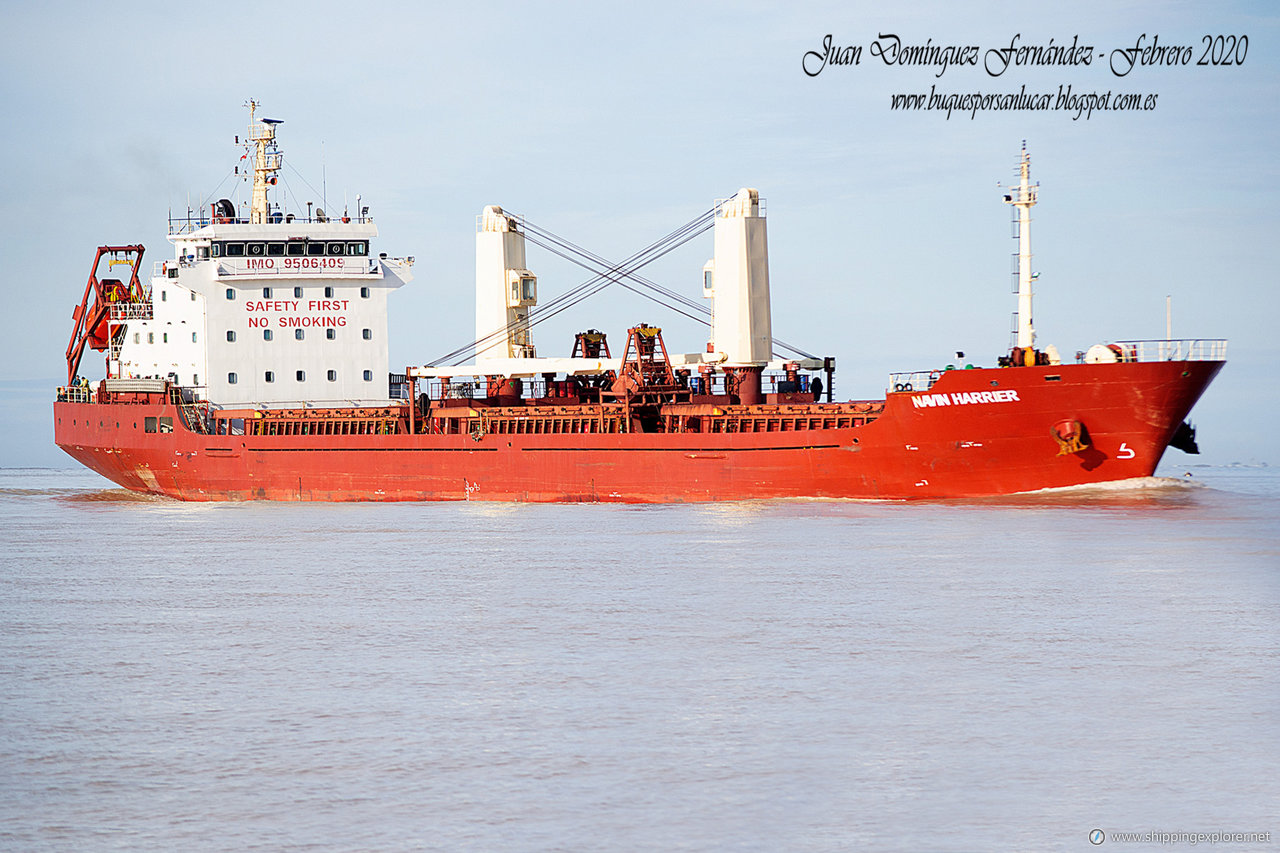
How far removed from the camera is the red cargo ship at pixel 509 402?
96.0ft

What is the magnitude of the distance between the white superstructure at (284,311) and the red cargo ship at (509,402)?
69 mm

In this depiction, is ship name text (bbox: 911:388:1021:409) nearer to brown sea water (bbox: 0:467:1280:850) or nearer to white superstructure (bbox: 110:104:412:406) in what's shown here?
brown sea water (bbox: 0:467:1280:850)

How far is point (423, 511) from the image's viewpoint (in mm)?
34156

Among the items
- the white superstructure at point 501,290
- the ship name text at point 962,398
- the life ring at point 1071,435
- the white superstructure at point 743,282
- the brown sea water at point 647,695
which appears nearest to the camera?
the brown sea water at point 647,695

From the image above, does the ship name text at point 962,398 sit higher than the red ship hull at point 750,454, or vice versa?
the ship name text at point 962,398

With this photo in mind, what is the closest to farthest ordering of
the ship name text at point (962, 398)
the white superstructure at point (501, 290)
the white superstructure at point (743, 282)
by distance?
the ship name text at point (962, 398), the white superstructure at point (743, 282), the white superstructure at point (501, 290)

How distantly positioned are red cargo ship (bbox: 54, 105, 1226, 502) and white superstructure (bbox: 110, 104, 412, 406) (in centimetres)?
7

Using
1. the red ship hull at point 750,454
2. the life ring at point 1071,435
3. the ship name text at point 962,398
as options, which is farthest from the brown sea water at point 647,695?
the ship name text at point 962,398

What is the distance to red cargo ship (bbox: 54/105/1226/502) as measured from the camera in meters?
29.3

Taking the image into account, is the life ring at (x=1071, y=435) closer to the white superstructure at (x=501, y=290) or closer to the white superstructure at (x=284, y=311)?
the white superstructure at (x=501, y=290)

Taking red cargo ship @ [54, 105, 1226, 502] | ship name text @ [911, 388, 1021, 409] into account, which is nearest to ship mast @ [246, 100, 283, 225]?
red cargo ship @ [54, 105, 1226, 502]

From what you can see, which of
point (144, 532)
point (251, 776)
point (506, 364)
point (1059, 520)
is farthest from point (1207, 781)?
point (506, 364)

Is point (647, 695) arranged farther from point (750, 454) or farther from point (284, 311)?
point (284, 311)

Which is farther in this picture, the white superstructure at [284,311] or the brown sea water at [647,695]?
the white superstructure at [284,311]
